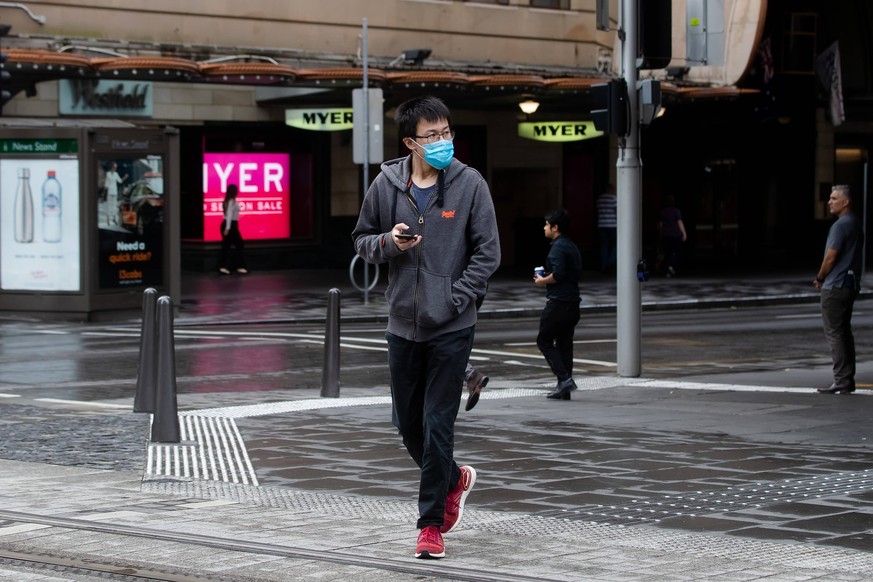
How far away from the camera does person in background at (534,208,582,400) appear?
1283 centimetres

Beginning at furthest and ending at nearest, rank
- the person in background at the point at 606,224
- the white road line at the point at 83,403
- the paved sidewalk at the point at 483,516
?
the person in background at the point at 606,224, the white road line at the point at 83,403, the paved sidewalk at the point at 483,516

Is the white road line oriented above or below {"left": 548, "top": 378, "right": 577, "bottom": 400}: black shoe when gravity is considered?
below

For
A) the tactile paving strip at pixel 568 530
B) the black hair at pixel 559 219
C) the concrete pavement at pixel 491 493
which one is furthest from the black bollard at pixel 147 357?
the black hair at pixel 559 219

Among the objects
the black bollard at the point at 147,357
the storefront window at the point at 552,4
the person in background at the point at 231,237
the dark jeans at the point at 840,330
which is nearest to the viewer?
the black bollard at the point at 147,357

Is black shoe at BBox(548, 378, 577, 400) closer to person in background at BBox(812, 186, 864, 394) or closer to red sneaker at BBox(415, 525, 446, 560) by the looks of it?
person in background at BBox(812, 186, 864, 394)

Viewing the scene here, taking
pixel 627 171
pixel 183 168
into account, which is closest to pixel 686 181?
pixel 183 168

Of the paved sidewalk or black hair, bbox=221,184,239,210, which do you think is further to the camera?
black hair, bbox=221,184,239,210

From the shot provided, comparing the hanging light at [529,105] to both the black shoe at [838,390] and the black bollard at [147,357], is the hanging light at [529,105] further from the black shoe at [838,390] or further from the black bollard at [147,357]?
the black bollard at [147,357]

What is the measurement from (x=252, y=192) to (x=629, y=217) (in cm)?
1721

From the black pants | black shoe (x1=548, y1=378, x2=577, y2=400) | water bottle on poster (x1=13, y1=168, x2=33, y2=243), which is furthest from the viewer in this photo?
the black pants

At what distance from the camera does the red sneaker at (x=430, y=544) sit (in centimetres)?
627

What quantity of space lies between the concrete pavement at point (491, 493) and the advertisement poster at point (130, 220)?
8995 millimetres

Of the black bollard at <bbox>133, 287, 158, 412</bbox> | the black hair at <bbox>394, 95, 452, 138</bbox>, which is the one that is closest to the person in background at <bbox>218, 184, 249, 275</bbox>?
the black bollard at <bbox>133, 287, 158, 412</bbox>

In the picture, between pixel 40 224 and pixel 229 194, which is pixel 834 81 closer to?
pixel 229 194
